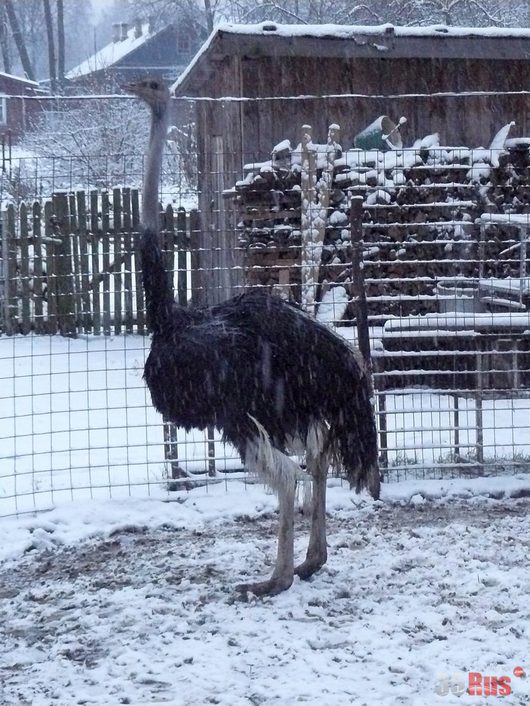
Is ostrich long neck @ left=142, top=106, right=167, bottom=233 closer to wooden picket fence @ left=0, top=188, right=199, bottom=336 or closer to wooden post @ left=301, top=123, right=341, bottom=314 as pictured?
wooden post @ left=301, top=123, right=341, bottom=314

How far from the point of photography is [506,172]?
929 cm

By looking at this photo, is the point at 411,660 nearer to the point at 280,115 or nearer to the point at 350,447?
the point at 350,447

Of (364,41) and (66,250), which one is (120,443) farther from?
(364,41)

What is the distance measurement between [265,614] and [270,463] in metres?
0.64

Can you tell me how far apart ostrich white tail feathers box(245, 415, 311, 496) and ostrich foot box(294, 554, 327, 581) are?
437mm

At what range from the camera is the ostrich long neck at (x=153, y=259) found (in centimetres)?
479

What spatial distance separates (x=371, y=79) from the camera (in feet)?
33.8

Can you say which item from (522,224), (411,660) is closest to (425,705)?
(411,660)

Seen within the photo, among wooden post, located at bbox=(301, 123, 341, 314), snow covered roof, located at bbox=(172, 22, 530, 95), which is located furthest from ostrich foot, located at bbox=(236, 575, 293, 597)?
snow covered roof, located at bbox=(172, 22, 530, 95)

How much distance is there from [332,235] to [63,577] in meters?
5.14

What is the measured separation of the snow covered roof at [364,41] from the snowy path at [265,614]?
5.22 m

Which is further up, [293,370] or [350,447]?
[293,370]
